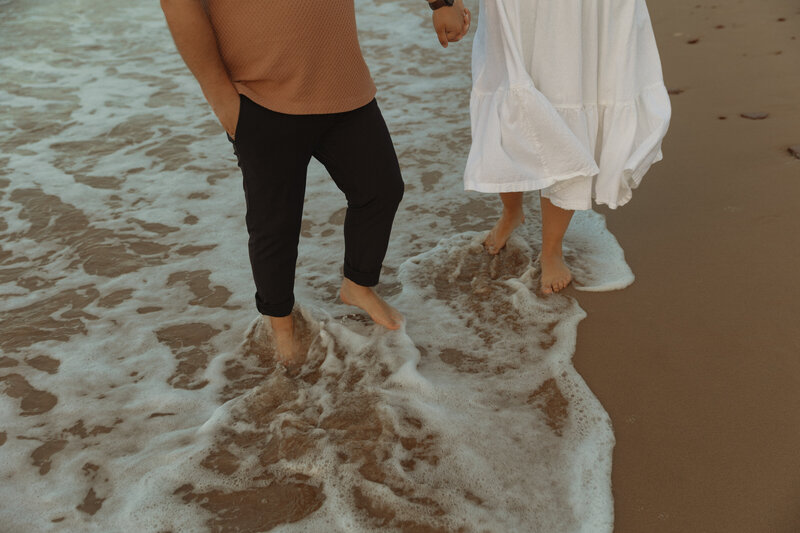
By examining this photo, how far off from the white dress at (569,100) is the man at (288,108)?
210 millimetres

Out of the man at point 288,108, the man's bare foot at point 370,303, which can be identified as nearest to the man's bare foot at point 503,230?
the man's bare foot at point 370,303

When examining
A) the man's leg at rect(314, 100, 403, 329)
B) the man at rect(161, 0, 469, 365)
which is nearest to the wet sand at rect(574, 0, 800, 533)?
the man's leg at rect(314, 100, 403, 329)

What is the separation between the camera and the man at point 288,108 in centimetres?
162

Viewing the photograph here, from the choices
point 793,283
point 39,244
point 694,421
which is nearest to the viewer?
point 694,421

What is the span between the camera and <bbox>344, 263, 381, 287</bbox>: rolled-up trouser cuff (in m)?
2.23

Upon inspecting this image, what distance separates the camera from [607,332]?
2.21 meters

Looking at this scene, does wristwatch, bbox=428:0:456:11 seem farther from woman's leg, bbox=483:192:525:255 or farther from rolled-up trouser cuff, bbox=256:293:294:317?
rolled-up trouser cuff, bbox=256:293:294:317

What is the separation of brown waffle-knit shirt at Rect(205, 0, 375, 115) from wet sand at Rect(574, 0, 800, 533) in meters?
1.19

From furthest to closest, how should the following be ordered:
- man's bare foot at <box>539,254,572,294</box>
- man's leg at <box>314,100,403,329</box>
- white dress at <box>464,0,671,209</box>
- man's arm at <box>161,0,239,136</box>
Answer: man's bare foot at <box>539,254,572,294</box>
white dress at <box>464,0,671,209</box>
man's leg at <box>314,100,403,329</box>
man's arm at <box>161,0,239,136</box>

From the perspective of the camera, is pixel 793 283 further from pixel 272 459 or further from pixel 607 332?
pixel 272 459

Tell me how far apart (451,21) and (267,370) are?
1316 millimetres

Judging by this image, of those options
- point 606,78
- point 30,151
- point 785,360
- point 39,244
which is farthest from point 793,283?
point 30,151

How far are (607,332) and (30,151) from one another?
3802mm

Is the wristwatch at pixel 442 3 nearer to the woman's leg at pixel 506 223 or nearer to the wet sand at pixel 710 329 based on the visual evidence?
the woman's leg at pixel 506 223
